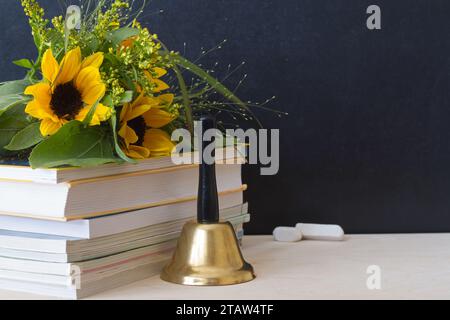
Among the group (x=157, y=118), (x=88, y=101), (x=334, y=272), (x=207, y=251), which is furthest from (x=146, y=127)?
(x=334, y=272)

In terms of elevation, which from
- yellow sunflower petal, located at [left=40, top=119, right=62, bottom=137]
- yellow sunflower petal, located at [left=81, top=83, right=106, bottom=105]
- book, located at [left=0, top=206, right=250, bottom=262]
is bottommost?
book, located at [left=0, top=206, right=250, bottom=262]

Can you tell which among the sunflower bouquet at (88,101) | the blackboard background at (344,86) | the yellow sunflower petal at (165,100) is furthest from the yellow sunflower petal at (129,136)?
the blackboard background at (344,86)

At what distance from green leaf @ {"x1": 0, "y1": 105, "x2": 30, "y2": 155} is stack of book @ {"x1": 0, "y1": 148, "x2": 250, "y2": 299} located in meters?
0.10

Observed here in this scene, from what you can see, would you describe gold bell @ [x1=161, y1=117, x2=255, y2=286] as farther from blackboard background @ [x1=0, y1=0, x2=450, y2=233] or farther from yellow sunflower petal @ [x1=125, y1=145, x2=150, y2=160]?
blackboard background @ [x1=0, y1=0, x2=450, y2=233]

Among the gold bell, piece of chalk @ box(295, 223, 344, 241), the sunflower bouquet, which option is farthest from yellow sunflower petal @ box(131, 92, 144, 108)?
piece of chalk @ box(295, 223, 344, 241)

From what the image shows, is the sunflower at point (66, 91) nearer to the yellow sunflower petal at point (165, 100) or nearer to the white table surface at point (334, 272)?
the yellow sunflower petal at point (165, 100)

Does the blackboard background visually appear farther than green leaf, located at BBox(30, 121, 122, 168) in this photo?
Yes

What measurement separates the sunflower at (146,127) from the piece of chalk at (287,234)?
0.34 m

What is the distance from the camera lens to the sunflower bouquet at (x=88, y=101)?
1.03 meters

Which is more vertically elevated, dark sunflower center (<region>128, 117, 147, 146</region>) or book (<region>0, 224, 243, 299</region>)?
dark sunflower center (<region>128, 117, 147, 146</region>)

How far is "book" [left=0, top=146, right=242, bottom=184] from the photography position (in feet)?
3.13

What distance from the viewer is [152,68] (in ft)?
3.77

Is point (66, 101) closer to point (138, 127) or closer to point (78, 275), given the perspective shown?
point (138, 127)

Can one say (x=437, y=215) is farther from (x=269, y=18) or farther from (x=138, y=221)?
(x=138, y=221)
